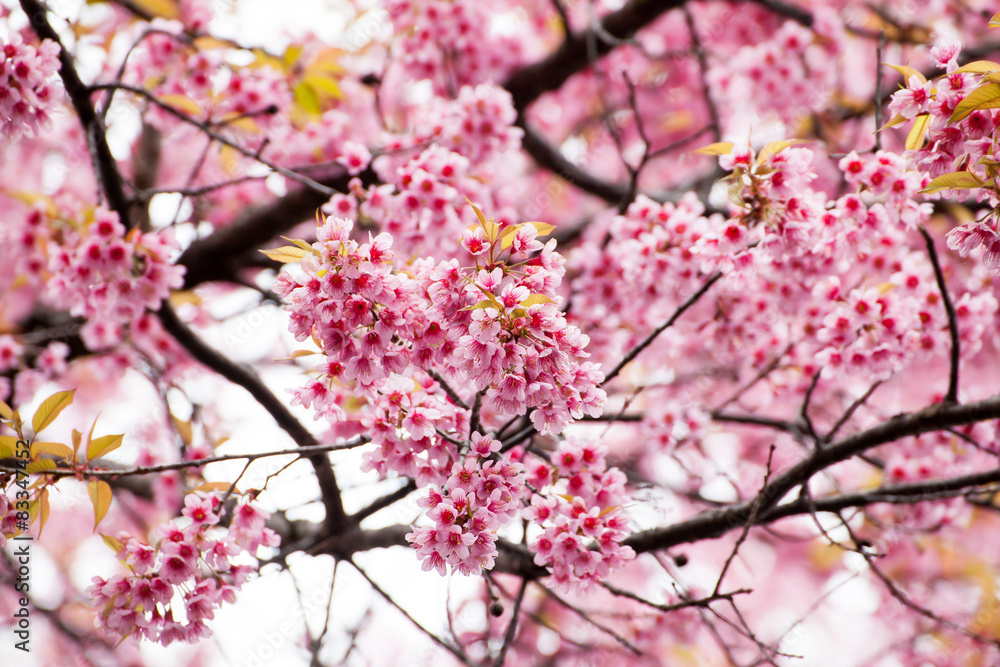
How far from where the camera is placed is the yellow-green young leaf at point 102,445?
80.2 inches

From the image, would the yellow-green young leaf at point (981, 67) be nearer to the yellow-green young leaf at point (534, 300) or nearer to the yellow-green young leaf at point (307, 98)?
the yellow-green young leaf at point (534, 300)

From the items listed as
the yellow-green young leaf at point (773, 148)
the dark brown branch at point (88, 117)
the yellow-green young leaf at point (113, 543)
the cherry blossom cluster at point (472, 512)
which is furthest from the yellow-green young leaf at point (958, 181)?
the dark brown branch at point (88, 117)

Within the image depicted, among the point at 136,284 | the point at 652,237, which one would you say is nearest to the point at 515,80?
the point at 652,237

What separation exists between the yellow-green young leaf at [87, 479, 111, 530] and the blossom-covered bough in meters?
0.02

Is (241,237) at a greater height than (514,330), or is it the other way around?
(241,237)

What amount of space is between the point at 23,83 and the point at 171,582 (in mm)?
1807

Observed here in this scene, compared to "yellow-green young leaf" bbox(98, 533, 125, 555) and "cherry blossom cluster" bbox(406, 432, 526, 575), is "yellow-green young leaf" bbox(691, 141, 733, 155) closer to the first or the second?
"cherry blossom cluster" bbox(406, 432, 526, 575)

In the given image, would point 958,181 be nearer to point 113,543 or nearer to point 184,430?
point 113,543

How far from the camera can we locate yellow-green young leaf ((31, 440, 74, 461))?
6.52 ft

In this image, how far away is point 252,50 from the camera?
12.0 ft

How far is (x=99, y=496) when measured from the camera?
208 centimetres

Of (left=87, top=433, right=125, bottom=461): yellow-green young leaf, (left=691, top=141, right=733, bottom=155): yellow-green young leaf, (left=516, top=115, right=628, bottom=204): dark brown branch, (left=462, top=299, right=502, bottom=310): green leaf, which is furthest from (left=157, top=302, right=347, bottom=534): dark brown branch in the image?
(left=516, top=115, right=628, bottom=204): dark brown branch

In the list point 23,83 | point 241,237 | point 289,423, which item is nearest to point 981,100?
point 289,423

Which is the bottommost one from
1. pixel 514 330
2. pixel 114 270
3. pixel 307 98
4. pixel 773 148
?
pixel 514 330
